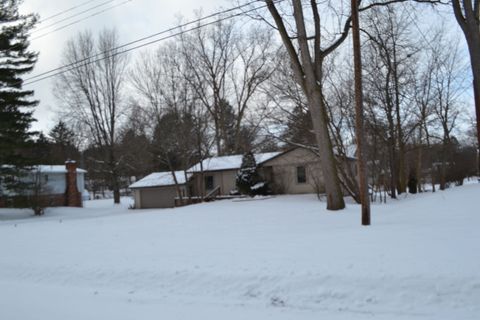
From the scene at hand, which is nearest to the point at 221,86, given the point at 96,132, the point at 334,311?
the point at 96,132

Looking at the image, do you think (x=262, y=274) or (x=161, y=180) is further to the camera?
(x=161, y=180)

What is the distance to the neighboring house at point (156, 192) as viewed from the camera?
129 ft

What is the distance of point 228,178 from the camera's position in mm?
34875

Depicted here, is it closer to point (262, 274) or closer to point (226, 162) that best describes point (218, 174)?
point (226, 162)

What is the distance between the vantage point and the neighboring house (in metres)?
39.2

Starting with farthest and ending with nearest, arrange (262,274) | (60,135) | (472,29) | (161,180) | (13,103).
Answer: (60,135), (161,180), (13,103), (472,29), (262,274)

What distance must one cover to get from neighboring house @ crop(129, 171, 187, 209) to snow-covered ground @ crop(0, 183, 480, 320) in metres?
26.8

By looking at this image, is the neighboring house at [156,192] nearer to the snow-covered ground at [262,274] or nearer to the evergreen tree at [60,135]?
the snow-covered ground at [262,274]

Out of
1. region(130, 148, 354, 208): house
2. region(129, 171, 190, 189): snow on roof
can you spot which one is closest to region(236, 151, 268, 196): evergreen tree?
region(130, 148, 354, 208): house

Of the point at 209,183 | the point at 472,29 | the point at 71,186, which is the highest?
the point at 472,29

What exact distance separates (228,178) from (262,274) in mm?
27702

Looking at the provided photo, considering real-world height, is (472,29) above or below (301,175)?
above

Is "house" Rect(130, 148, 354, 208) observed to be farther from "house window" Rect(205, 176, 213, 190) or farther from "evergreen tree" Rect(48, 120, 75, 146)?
"evergreen tree" Rect(48, 120, 75, 146)

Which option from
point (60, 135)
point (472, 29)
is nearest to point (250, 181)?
point (472, 29)
